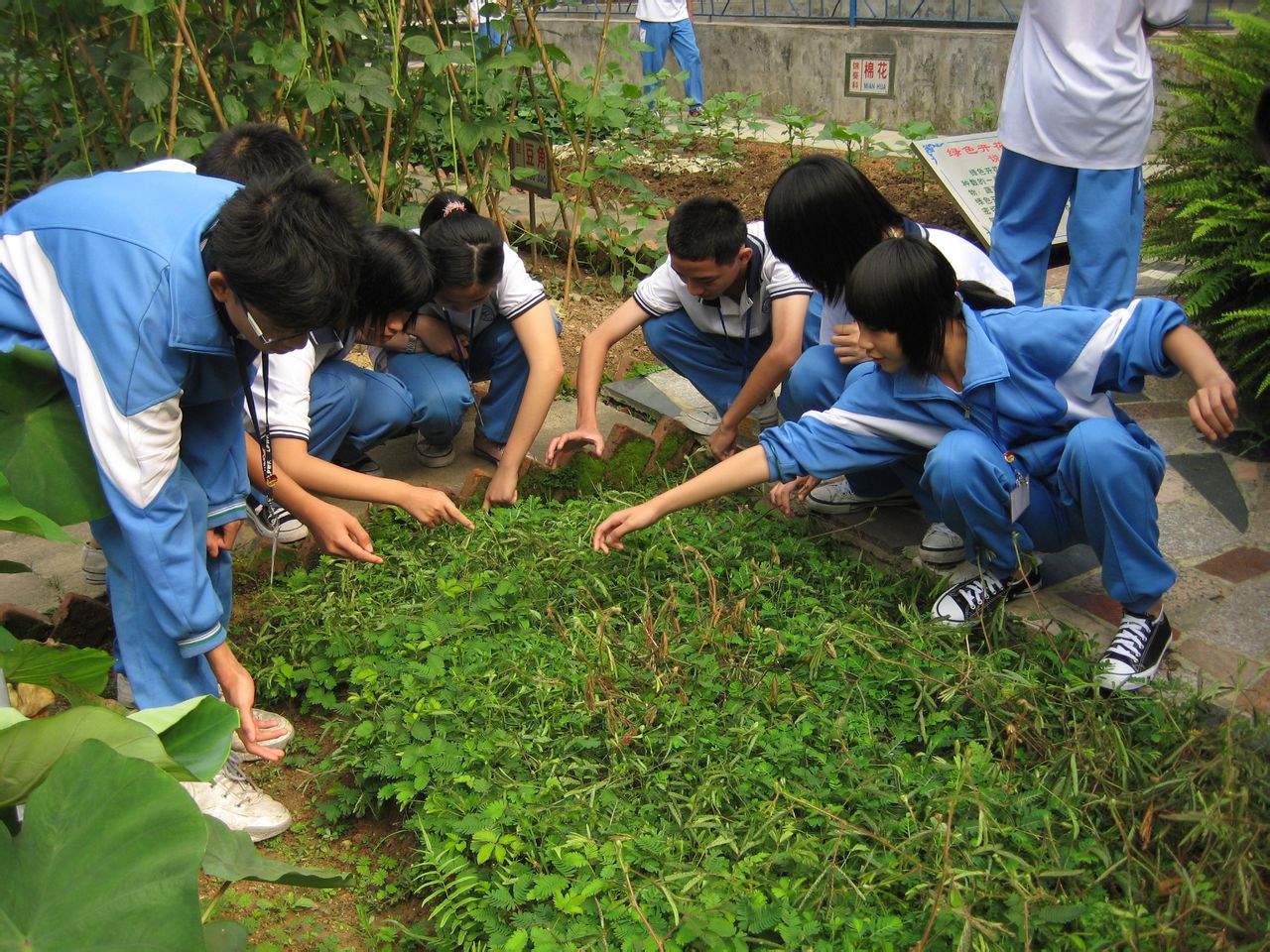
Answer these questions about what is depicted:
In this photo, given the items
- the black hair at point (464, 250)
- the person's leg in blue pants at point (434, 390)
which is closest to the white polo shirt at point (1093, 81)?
the black hair at point (464, 250)

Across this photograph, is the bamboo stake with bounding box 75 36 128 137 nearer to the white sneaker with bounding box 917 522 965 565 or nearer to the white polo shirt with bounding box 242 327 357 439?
the white polo shirt with bounding box 242 327 357 439

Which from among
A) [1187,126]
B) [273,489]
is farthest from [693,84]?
[273,489]

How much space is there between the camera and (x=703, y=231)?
10.5 feet

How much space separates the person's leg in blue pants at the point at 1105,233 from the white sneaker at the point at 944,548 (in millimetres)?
1186

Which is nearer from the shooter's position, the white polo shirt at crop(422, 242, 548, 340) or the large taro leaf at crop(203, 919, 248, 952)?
the large taro leaf at crop(203, 919, 248, 952)

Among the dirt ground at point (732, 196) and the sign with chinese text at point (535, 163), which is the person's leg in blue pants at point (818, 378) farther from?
the sign with chinese text at point (535, 163)

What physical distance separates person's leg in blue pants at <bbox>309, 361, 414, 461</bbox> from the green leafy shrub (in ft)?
7.66

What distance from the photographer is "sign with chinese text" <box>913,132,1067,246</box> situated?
495 cm

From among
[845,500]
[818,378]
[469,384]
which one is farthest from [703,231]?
[469,384]

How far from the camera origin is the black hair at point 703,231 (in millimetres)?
3201

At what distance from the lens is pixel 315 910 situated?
220cm

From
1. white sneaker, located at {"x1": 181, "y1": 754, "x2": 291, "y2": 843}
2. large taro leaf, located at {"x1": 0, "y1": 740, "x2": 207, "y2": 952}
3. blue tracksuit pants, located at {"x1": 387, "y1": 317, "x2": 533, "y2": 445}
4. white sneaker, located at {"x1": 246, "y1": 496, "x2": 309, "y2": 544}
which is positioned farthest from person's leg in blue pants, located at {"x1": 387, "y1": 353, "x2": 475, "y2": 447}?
large taro leaf, located at {"x1": 0, "y1": 740, "x2": 207, "y2": 952}

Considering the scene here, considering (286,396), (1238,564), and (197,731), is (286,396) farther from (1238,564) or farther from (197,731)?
(1238,564)

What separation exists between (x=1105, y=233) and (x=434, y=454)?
2186 mm
